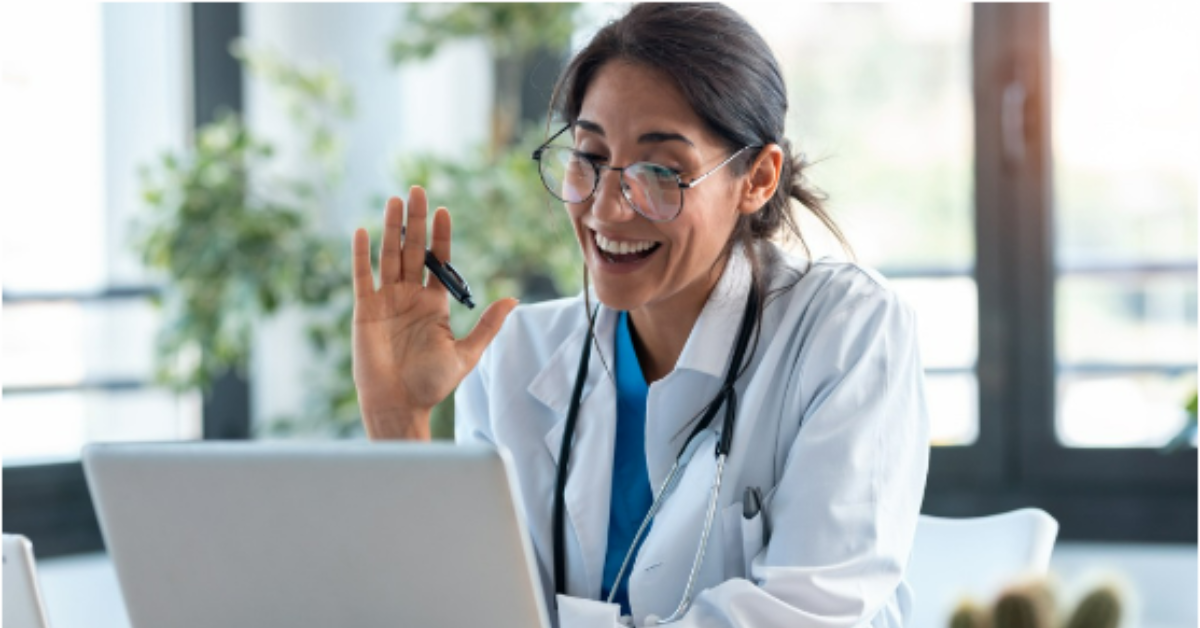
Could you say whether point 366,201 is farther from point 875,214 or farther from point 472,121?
point 875,214

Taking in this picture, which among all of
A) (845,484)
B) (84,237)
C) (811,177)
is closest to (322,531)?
(845,484)

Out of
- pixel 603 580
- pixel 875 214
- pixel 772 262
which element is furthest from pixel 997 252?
pixel 603 580

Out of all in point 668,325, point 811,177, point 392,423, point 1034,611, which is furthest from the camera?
point 811,177

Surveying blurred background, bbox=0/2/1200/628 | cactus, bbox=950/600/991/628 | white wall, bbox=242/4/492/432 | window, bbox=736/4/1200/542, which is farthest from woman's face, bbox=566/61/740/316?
white wall, bbox=242/4/492/432

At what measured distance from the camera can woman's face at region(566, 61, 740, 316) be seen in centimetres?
147

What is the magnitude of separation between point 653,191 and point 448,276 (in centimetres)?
26

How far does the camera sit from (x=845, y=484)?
1.33 metres

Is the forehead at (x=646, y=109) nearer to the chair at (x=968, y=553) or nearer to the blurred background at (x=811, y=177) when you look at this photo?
the chair at (x=968, y=553)

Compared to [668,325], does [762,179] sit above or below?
above

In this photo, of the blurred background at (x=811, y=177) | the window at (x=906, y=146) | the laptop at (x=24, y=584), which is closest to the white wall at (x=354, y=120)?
the blurred background at (x=811, y=177)

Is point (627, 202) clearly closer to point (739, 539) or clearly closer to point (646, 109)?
point (646, 109)

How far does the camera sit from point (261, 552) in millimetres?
918

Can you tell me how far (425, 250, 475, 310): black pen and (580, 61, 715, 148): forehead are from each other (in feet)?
0.77

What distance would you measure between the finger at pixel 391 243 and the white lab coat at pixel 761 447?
0.19 meters
